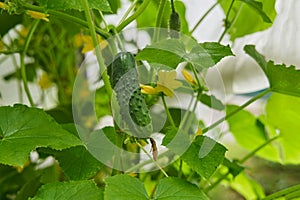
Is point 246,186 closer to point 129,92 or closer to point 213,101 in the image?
point 213,101

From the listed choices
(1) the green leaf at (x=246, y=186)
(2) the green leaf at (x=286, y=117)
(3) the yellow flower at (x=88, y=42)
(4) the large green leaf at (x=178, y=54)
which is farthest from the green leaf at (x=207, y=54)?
(1) the green leaf at (x=246, y=186)

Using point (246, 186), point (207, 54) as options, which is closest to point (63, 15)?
point (207, 54)

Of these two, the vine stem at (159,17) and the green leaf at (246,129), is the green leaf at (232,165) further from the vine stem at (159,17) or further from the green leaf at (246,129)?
the green leaf at (246,129)

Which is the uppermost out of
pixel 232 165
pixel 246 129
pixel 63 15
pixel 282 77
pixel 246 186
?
pixel 63 15

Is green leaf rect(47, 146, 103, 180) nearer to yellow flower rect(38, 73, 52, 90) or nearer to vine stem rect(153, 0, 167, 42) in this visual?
vine stem rect(153, 0, 167, 42)

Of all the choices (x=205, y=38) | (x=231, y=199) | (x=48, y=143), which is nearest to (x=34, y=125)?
(x=48, y=143)

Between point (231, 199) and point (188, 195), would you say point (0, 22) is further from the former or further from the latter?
point (231, 199)
